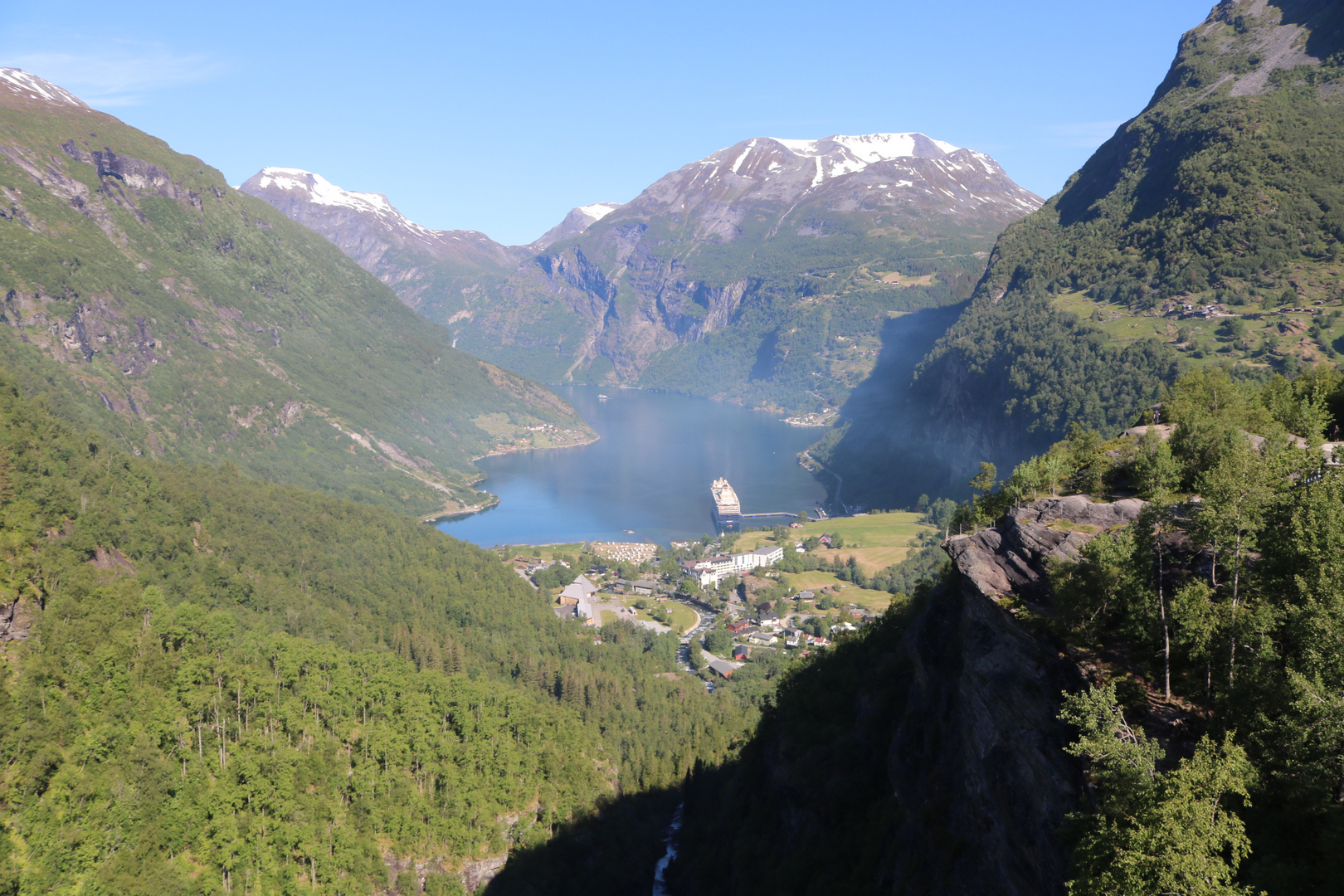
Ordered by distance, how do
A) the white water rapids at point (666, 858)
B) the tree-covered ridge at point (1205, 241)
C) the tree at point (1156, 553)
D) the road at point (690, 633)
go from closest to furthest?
the tree at point (1156, 553) < the white water rapids at point (666, 858) < the road at point (690, 633) < the tree-covered ridge at point (1205, 241)

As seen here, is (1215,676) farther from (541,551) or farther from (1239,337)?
(541,551)

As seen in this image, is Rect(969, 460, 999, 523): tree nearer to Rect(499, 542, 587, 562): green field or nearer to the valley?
the valley

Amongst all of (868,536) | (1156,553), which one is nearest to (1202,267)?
(868,536)

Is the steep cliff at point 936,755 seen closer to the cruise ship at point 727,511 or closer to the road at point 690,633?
the road at point 690,633

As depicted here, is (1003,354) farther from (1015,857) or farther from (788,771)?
(1015,857)

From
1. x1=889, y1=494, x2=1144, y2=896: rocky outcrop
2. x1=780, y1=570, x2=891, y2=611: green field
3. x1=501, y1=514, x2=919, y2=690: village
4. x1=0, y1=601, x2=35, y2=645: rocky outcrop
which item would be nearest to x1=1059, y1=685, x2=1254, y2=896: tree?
x1=889, y1=494, x2=1144, y2=896: rocky outcrop

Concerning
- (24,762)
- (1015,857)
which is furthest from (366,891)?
(1015,857)

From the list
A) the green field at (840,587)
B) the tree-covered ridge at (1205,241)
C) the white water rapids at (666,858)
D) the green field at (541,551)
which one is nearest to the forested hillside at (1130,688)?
the white water rapids at (666,858)
